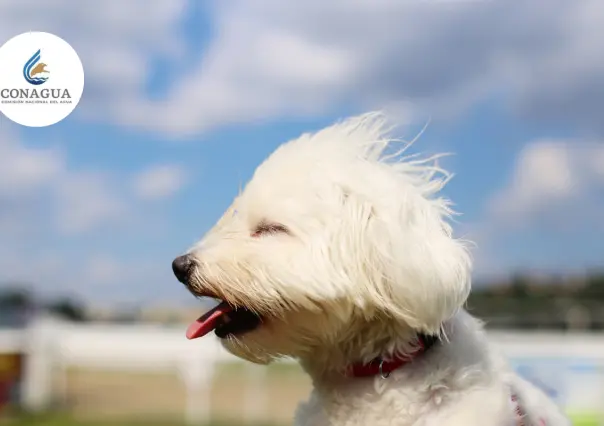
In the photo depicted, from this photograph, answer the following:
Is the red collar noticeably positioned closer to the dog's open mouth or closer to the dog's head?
the dog's head

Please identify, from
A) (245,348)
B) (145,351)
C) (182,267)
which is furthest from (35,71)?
(145,351)

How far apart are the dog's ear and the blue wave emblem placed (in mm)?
3110

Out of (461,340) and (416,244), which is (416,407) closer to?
(461,340)

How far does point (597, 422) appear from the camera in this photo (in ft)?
24.3

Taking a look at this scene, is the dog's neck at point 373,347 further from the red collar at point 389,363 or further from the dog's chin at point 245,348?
the dog's chin at point 245,348

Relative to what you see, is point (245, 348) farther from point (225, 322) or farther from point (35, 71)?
point (35, 71)

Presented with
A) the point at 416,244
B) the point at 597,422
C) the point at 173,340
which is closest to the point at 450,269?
the point at 416,244

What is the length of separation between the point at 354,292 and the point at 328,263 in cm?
11

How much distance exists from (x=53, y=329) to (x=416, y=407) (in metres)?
11.4

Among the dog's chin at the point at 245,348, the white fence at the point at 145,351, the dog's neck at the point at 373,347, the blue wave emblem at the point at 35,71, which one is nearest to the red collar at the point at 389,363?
the dog's neck at the point at 373,347

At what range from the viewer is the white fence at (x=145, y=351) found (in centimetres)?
1039

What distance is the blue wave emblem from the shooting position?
183 inches

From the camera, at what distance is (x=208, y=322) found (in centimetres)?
221

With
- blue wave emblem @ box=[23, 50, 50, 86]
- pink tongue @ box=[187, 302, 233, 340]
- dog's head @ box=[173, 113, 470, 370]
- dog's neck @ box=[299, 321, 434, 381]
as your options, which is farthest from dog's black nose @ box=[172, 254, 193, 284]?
blue wave emblem @ box=[23, 50, 50, 86]
